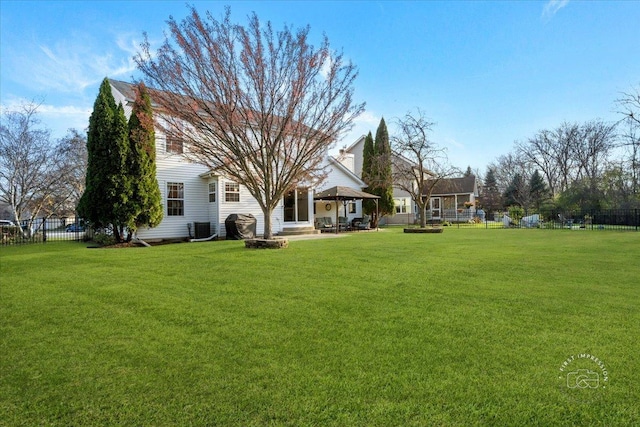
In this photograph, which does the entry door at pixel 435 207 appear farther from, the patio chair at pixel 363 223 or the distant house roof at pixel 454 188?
the patio chair at pixel 363 223

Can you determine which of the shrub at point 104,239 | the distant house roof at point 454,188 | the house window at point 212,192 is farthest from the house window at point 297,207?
the distant house roof at point 454,188

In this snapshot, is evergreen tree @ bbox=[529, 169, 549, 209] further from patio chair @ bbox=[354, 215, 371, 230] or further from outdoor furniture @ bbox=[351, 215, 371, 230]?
outdoor furniture @ bbox=[351, 215, 371, 230]

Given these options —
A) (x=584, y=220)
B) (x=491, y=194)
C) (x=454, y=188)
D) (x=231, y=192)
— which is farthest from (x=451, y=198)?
(x=231, y=192)

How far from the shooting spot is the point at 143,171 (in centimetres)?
1329

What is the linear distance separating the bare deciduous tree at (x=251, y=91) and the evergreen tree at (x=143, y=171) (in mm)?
2207

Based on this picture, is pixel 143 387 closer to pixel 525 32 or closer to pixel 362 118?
pixel 362 118

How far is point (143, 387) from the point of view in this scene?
2.54 metres

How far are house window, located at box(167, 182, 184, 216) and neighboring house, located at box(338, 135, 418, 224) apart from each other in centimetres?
1843

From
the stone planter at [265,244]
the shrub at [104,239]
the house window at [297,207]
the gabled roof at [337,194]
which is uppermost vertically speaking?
the gabled roof at [337,194]

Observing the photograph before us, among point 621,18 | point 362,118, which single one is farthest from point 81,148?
point 621,18

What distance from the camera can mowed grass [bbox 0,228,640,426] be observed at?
2.21m

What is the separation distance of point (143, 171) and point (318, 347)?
A: 1256 cm

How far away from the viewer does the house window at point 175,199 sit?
15172 millimetres

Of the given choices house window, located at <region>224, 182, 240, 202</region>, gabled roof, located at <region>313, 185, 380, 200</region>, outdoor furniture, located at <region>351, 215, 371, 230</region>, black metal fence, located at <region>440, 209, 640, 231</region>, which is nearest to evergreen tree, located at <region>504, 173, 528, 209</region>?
black metal fence, located at <region>440, 209, 640, 231</region>
